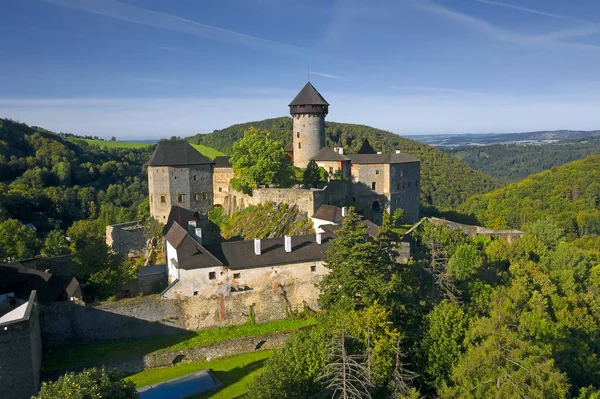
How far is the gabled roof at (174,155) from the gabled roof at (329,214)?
1094 centimetres

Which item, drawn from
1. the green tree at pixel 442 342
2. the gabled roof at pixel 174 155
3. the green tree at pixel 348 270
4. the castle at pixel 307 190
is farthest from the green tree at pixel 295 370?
the gabled roof at pixel 174 155

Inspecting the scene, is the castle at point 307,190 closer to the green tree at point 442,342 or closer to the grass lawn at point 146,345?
the grass lawn at point 146,345

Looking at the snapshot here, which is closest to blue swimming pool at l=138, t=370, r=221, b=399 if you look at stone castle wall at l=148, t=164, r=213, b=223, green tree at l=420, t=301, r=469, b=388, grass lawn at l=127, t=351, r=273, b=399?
grass lawn at l=127, t=351, r=273, b=399

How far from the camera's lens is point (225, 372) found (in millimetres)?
22406

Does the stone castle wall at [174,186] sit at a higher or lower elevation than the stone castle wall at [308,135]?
lower

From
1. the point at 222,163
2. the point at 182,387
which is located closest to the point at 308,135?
the point at 222,163

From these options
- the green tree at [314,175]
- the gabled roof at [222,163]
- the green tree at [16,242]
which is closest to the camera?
the green tree at [16,242]

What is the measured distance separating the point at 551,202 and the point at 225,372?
73462mm

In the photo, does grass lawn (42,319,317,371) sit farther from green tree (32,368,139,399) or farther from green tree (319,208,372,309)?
green tree (32,368,139,399)

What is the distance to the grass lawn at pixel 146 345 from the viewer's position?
22.2 m

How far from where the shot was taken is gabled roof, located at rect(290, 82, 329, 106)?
4491cm

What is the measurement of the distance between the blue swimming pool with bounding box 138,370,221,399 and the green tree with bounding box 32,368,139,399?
5445 mm

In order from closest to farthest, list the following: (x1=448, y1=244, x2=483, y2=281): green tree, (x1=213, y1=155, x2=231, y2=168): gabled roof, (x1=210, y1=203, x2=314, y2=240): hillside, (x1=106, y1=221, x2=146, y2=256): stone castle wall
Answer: (x1=448, y1=244, x2=483, y2=281): green tree < (x1=210, y1=203, x2=314, y2=240): hillside < (x1=106, y1=221, x2=146, y2=256): stone castle wall < (x1=213, y1=155, x2=231, y2=168): gabled roof

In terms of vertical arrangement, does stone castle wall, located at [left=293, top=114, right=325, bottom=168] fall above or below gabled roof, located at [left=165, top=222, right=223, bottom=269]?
above
